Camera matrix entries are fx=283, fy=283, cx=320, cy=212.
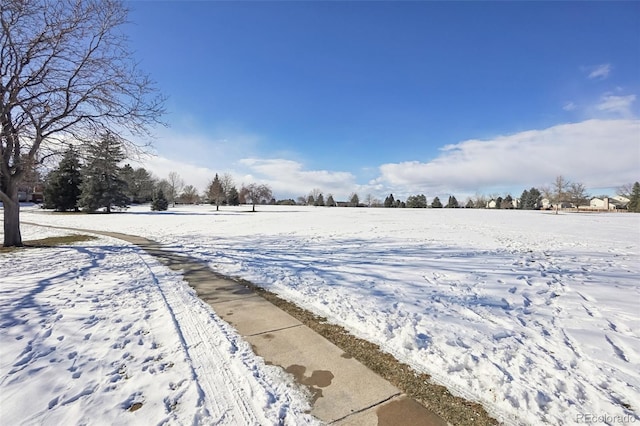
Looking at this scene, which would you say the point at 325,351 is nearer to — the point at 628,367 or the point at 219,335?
the point at 219,335

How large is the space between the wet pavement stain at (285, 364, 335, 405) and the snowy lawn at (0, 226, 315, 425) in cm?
15

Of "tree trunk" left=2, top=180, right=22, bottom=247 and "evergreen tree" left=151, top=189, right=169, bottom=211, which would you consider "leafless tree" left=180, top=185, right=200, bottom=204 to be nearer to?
"evergreen tree" left=151, top=189, right=169, bottom=211

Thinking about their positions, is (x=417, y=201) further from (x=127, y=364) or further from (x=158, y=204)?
(x=127, y=364)

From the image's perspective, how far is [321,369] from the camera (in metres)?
3.22

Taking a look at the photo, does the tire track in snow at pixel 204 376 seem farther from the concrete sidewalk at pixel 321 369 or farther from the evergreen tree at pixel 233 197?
the evergreen tree at pixel 233 197

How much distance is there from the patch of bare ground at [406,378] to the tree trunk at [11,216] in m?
12.9

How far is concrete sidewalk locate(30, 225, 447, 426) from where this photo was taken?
8.31 feet

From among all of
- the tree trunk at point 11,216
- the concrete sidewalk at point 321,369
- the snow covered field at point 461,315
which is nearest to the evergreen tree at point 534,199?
the snow covered field at point 461,315

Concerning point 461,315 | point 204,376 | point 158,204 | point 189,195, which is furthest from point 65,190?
point 189,195

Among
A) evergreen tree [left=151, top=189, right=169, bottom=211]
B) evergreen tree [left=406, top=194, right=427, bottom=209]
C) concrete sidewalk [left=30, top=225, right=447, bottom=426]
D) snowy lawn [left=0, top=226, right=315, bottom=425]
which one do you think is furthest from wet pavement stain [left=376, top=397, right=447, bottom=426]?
evergreen tree [left=406, top=194, right=427, bottom=209]

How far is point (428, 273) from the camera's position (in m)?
7.32

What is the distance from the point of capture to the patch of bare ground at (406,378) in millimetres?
2529

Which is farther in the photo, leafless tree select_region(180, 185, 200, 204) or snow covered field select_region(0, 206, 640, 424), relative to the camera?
leafless tree select_region(180, 185, 200, 204)

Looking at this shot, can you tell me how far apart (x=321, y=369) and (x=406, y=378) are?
93cm
